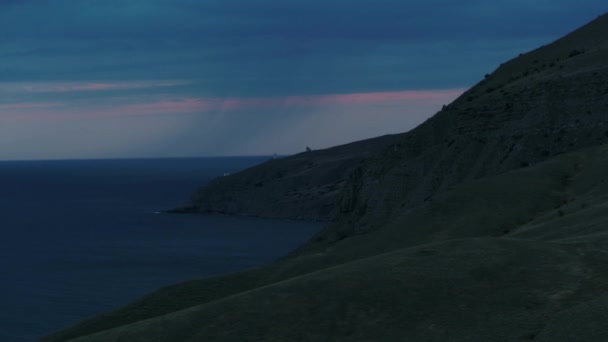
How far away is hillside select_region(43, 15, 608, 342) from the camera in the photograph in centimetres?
2125

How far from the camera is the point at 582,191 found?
4406 cm

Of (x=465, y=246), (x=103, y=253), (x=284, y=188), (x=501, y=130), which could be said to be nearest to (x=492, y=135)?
(x=501, y=130)

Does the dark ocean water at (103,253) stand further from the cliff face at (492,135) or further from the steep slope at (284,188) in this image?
the cliff face at (492,135)

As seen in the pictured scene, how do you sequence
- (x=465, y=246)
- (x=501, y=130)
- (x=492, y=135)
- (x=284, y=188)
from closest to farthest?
(x=465, y=246) < (x=501, y=130) < (x=492, y=135) < (x=284, y=188)

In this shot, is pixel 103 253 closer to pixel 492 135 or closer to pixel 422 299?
pixel 492 135

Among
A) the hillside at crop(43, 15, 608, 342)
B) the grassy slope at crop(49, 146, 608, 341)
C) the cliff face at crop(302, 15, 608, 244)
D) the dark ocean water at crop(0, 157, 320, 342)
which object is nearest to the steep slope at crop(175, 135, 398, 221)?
the dark ocean water at crop(0, 157, 320, 342)

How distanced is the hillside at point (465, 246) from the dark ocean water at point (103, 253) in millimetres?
13435

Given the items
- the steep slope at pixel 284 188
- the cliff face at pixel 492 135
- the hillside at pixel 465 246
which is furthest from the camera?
the steep slope at pixel 284 188

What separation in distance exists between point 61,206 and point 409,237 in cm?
12400

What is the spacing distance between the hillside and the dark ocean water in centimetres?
1343

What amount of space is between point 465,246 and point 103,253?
224 feet

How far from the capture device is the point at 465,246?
25375 millimetres

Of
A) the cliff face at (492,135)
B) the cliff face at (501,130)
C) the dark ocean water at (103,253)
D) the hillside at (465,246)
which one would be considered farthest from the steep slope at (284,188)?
the cliff face at (492,135)

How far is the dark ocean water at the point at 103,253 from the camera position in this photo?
5744cm
